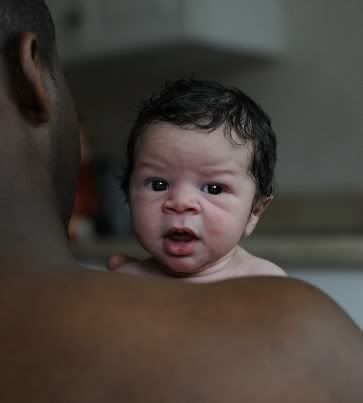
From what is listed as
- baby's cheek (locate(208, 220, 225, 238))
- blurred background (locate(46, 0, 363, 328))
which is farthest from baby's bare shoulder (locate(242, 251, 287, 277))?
blurred background (locate(46, 0, 363, 328))

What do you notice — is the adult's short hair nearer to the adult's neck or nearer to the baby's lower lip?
the adult's neck

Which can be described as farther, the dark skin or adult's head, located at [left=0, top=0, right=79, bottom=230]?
adult's head, located at [left=0, top=0, right=79, bottom=230]

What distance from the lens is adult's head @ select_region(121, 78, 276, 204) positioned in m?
1.12

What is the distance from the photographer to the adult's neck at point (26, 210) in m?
0.72

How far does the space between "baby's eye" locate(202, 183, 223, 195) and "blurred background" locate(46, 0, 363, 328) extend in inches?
60.8

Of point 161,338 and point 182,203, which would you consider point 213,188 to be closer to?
point 182,203

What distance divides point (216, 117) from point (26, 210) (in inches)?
17.5

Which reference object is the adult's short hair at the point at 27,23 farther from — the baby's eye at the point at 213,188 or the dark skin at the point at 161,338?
the baby's eye at the point at 213,188

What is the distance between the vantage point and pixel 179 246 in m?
1.11

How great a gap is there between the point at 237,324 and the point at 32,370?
0.57 feet

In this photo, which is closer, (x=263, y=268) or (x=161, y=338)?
(x=161, y=338)

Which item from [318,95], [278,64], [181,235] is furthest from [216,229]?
[278,64]

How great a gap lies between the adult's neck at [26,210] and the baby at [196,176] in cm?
34


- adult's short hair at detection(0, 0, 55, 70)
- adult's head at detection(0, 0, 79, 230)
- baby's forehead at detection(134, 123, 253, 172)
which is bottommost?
baby's forehead at detection(134, 123, 253, 172)
